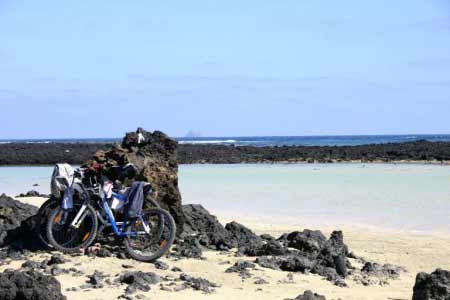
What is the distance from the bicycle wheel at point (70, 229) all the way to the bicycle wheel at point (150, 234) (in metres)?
0.44

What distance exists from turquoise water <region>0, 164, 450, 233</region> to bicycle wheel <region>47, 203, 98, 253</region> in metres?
6.24

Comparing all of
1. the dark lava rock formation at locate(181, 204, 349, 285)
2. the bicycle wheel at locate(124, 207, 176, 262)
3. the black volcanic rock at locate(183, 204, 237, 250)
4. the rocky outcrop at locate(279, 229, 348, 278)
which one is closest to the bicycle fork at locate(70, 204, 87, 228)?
the bicycle wheel at locate(124, 207, 176, 262)

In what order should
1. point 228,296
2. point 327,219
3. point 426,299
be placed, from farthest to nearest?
point 327,219
point 228,296
point 426,299

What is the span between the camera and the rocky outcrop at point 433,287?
19.3ft

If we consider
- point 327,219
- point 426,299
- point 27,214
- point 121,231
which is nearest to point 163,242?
point 121,231

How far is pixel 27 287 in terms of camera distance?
5.39m

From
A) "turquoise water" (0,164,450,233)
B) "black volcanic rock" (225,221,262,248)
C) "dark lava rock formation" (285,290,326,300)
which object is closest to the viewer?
"dark lava rock formation" (285,290,326,300)

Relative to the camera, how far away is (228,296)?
6484mm

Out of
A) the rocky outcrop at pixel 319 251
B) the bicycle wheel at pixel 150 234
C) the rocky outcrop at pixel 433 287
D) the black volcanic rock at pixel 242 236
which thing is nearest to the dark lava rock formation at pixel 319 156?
the black volcanic rock at pixel 242 236

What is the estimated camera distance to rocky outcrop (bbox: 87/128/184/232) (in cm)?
869

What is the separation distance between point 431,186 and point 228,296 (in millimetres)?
15770

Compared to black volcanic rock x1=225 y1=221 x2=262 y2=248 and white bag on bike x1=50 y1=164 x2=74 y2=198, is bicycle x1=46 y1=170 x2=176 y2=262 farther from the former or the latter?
black volcanic rock x1=225 y1=221 x2=262 y2=248

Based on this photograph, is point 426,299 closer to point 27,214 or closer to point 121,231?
point 121,231

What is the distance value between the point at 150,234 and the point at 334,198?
10419 millimetres
